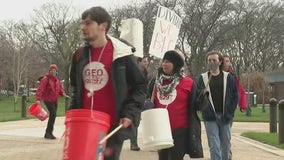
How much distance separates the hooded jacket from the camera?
4.00 m

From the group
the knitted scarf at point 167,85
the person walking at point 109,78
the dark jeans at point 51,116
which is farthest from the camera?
the dark jeans at point 51,116

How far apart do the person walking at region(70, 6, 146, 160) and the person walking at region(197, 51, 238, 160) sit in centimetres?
315

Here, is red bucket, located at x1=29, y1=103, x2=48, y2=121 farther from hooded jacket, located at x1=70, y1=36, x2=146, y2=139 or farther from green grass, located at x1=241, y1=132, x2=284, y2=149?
hooded jacket, located at x1=70, y1=36, x2=146, y2=139

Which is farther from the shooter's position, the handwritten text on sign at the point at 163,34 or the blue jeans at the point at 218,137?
the handwritten text on sign at the point at 163,34

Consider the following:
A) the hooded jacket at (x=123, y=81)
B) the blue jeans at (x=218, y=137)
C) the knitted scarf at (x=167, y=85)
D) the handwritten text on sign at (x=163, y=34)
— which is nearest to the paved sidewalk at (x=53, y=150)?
the blue jeans at (x=218, y=137)

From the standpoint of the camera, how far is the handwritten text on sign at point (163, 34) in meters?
7.50

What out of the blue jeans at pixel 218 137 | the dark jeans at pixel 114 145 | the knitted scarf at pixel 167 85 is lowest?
the blue jeans at pixel 218 137

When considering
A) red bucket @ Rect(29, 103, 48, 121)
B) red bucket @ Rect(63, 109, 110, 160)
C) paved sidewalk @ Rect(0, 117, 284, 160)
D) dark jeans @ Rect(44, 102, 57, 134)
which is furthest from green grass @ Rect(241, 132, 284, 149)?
red bucket @ Rect(63, 109, 110, 160)

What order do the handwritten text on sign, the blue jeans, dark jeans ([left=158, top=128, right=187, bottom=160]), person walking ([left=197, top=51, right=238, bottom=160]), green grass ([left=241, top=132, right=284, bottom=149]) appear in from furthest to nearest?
1. green grass ([left=241, top=132, right=284, bottom=149])
2. the handwritten text on sign
3. person walking ([left=197, top=51, right=238, bottom=160])
4. the blue jeans
5. dark jeans ([left=158, top=128, right=187, bottom=160])

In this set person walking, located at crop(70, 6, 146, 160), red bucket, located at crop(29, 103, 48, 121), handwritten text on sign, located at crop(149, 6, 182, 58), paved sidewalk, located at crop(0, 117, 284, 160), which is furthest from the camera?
red bucket, located at crop(29, 103, 48, 121)

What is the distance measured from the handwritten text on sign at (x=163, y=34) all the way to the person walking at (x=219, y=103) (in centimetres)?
68

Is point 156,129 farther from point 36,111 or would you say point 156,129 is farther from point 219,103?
point 36,111

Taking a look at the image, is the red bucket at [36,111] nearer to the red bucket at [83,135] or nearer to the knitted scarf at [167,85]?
the knitted scarf at [167,85]

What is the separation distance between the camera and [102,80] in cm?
403
